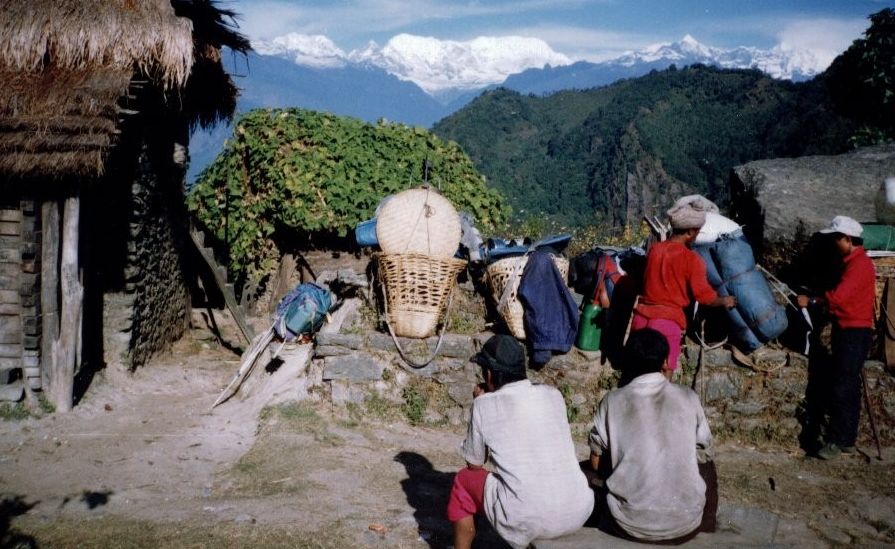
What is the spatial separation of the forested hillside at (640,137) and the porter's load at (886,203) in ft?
96.8

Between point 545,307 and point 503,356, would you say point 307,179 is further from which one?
point 503,356

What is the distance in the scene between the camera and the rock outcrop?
718cm

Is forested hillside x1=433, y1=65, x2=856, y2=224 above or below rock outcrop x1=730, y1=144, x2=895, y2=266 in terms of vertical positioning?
above

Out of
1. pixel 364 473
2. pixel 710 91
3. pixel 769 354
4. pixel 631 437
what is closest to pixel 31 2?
pixel 364 473

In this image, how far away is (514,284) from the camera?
6.26 meters

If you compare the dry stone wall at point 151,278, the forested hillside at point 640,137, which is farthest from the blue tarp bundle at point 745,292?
the forested hillside at point 640,137

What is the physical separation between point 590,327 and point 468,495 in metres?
3.10

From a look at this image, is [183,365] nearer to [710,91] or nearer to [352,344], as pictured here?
[352,344]

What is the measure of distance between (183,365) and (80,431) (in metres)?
2.43

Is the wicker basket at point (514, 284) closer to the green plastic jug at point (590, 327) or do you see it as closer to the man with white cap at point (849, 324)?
the green plastic jug at point (590, 327)

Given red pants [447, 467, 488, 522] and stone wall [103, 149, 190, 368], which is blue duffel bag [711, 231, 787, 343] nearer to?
red pants [447, 467, 488, 522]

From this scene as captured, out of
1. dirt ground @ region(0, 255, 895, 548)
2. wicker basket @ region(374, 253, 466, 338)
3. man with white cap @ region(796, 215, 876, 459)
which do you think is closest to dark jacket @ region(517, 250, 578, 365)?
wicker basket @ region(374, 253, 466, 338)

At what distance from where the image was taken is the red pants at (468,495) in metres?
3.52

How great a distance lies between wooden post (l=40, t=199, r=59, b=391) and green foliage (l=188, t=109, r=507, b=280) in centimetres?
402
